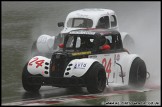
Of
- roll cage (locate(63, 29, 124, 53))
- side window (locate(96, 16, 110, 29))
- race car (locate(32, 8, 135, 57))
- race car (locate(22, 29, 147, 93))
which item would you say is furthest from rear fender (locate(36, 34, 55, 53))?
roll cage (locate(63, 29, 124, 53))

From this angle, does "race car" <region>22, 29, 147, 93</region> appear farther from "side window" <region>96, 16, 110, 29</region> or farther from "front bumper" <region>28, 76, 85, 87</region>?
"side window" <region>96, 16, 110, 29</region>

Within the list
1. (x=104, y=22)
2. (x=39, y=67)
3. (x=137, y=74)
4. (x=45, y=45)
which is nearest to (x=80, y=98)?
(x=39, y=67)

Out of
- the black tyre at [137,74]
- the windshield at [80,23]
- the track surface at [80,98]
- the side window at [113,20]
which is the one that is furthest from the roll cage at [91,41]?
the side window at [113,20]

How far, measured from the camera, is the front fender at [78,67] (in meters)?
15.3

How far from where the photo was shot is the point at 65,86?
15.4 m

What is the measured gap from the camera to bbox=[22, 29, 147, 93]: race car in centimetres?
1534

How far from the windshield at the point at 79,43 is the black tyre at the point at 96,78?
1.13m

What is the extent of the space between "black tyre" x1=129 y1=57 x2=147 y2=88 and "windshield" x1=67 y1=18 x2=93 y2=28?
625 centimetres

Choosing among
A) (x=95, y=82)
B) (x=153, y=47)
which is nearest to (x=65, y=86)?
(x=95, y=82)

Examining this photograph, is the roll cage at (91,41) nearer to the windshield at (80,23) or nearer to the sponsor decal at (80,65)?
the sponsor decal at (80,65)

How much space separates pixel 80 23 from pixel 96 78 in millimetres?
8575

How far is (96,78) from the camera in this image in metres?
15.3

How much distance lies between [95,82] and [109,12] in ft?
30.6

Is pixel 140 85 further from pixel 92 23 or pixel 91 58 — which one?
pixel 92 23
